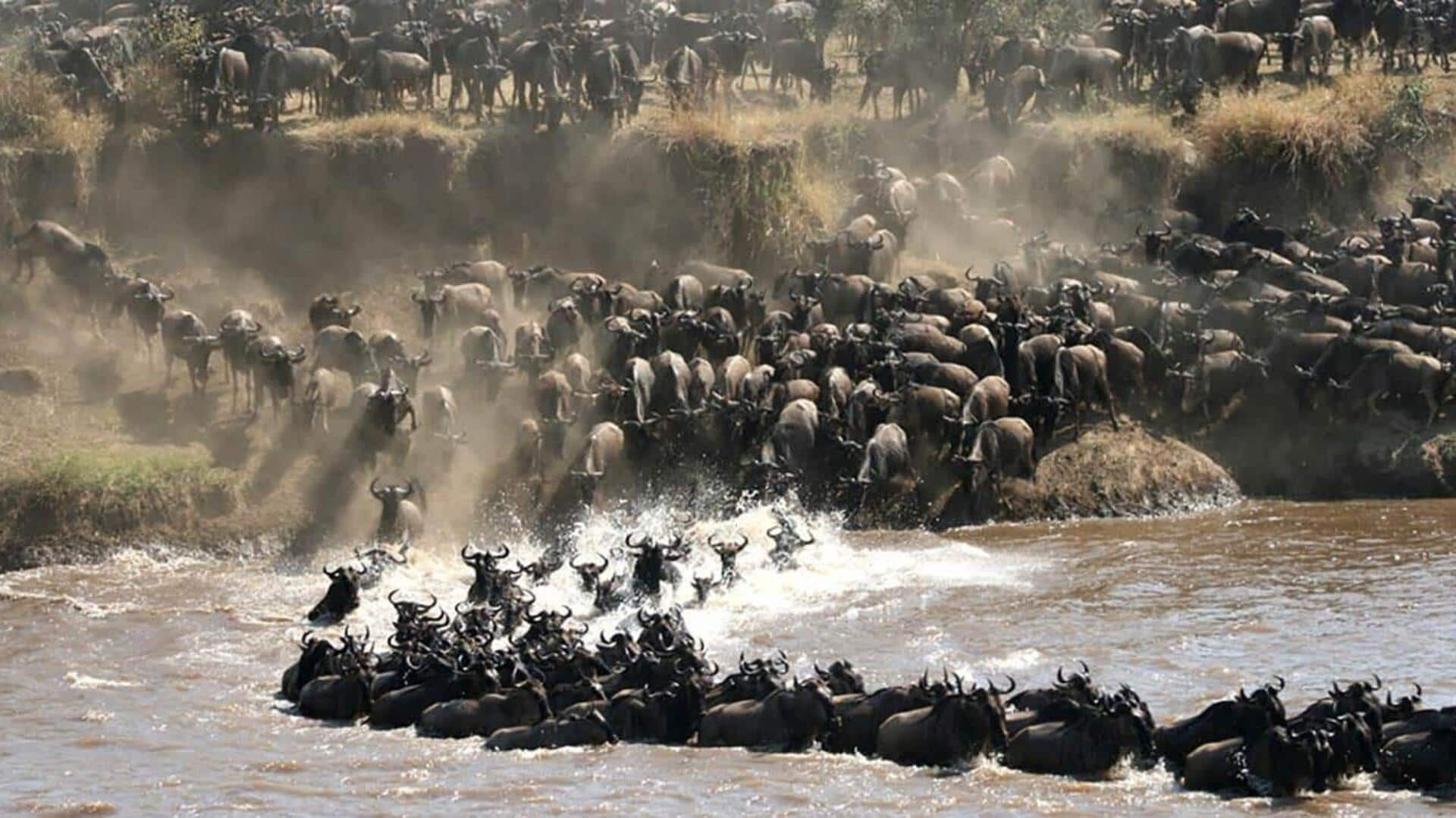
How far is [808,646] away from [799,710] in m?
2.81

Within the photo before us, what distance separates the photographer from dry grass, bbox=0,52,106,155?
95.3 ft

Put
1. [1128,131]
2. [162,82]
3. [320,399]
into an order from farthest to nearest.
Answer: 1. [1128,131]
2. [162,82]
3. [320,399]

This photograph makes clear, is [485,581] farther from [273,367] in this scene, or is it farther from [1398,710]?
[1398,710]

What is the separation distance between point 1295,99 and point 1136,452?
10.4 metres

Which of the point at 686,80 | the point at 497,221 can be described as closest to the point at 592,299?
the point at 497,221

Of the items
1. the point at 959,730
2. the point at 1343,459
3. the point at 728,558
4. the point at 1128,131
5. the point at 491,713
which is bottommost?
the point at 1343,459

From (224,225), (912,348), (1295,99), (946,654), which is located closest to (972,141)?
(1295,99)

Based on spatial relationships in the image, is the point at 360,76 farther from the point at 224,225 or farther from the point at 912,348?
the point at 912,348

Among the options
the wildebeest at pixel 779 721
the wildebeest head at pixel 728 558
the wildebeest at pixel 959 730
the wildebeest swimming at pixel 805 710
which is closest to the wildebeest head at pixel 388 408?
the wildebeest swimming at pixel 805 710

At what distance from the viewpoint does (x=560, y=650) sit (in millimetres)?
18062

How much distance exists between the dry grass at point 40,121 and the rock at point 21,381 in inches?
163

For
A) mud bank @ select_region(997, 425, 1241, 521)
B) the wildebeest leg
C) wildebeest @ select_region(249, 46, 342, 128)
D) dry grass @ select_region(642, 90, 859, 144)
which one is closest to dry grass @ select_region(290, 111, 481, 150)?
wildebeest @ select_region(249, 46, 342, 128)

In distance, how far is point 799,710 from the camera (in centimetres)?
1645

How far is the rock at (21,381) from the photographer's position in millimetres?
25766
